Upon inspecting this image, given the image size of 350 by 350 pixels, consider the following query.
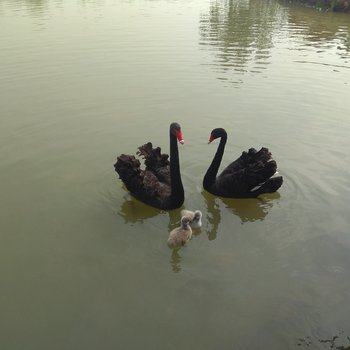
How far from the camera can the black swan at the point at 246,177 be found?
18.6 feet

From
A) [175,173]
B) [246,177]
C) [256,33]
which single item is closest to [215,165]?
[246,177]

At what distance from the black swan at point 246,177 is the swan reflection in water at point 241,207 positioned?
0.41ft

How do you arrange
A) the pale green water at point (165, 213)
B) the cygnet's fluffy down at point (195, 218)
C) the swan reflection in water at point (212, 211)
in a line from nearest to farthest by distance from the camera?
the pale green water at point (165, 213) < the cygnet's fluffy down at point (195, 218) < the swan reflection in water at point (212, 211)

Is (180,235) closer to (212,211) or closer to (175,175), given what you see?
(175,175)

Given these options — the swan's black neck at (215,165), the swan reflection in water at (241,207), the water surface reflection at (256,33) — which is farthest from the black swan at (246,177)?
the water surface reflection at (256,33)

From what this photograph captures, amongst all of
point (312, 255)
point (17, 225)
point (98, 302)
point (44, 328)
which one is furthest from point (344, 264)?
point (17, 225)

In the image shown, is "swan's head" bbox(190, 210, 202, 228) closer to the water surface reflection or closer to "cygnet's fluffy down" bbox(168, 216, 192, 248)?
"cygnet's fluffy down" bbox(168, 216, 192, 248)

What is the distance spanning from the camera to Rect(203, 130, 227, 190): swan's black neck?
602 cm

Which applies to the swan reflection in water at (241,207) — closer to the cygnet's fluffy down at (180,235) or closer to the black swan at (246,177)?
the black swan at (246,177)

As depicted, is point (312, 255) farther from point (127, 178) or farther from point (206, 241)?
point (127, 178)

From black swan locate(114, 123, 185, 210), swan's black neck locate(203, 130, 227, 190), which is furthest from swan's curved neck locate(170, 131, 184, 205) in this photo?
swan's black neck locate(203, 130, 227, 190)

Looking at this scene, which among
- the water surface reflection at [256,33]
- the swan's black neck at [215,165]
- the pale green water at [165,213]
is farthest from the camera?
the water surface reflection at [256,33]

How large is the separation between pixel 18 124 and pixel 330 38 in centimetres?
1376

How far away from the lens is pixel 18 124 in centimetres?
830
